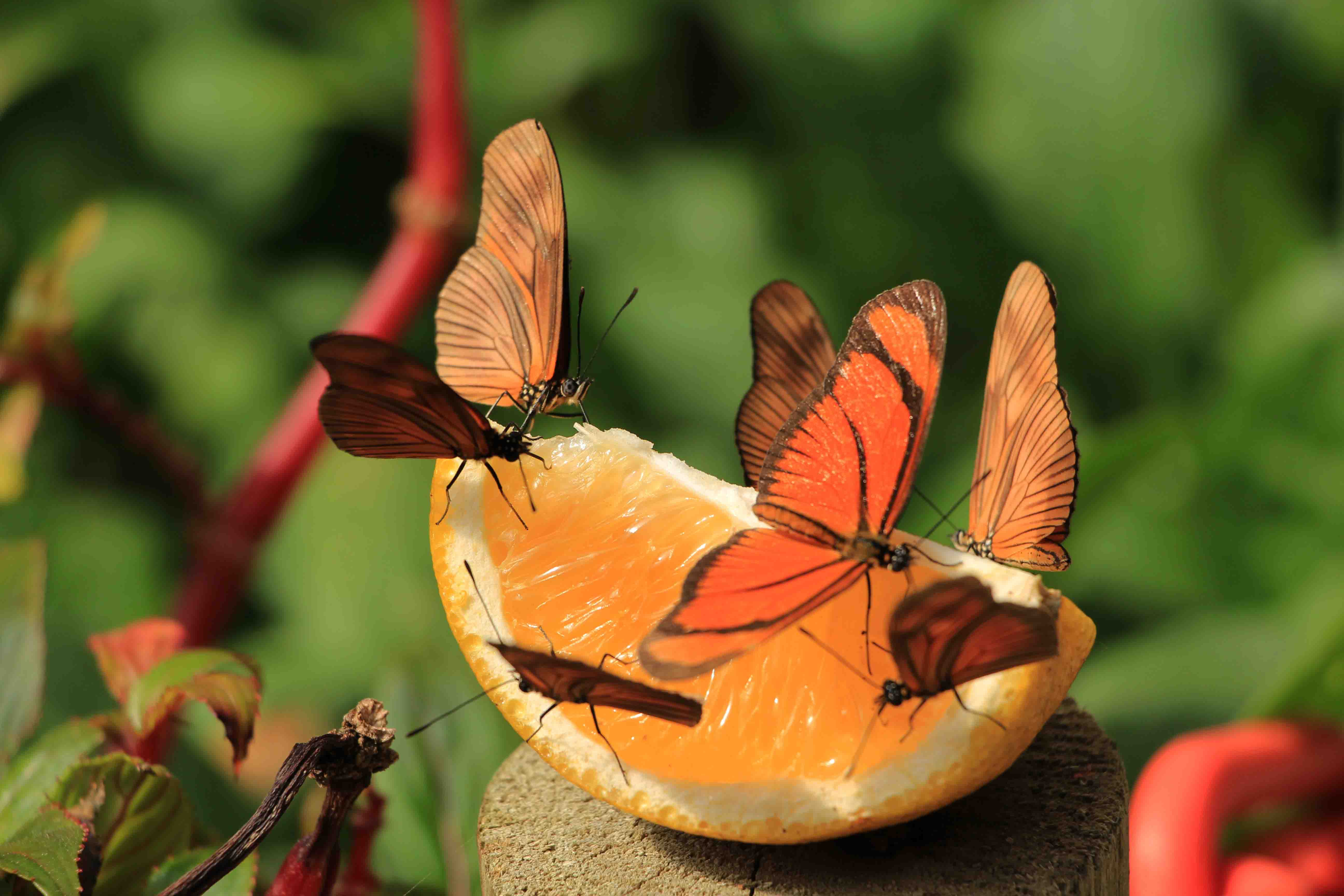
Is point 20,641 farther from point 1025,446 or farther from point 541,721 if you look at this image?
point 1025,446

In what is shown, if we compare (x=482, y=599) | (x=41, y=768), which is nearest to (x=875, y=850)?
(x=482, y=599)

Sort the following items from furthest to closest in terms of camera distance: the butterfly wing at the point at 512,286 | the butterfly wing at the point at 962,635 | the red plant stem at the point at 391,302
→ 1. the red plant stem at the point at 391,302
2. the butterfly wing at the point at 512,286
3. the butterfly wing at the point at 962,635

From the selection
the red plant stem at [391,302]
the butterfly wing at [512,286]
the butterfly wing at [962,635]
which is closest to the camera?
the butterfly wing at [962,635]

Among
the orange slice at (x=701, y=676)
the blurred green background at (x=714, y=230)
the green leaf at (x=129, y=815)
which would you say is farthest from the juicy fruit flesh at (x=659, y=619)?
the blurred green background at (x=714, y=230)

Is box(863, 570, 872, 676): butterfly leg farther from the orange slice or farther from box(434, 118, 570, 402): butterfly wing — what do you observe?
box(434, 118, 570, 402): butterfly wing

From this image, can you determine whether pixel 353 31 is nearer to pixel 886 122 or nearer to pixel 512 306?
pixel 886 122

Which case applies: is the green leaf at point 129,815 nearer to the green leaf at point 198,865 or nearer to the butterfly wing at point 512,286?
the green leaf at point 198,865

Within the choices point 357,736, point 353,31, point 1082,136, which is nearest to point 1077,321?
point 1082,136
